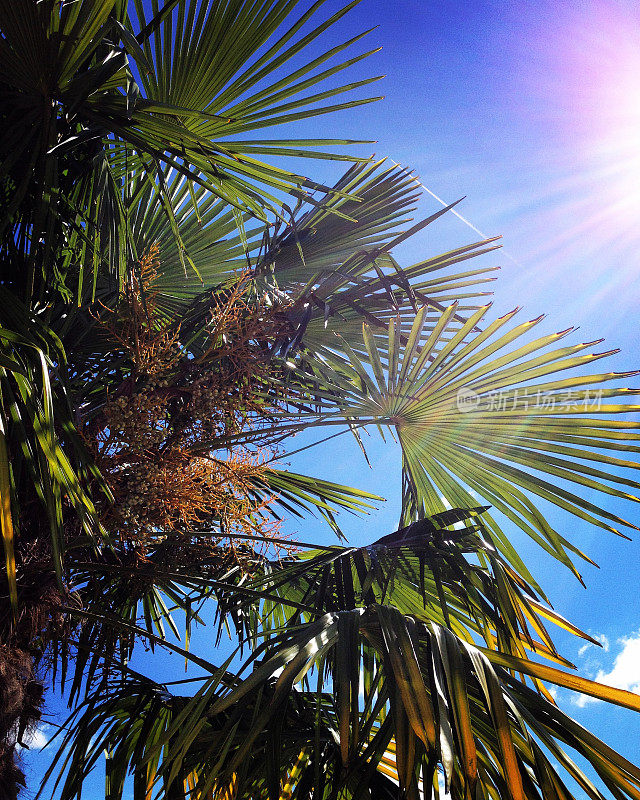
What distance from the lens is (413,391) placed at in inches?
65.6

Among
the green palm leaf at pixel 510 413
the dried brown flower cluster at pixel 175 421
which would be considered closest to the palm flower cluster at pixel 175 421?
the dried brown flower cluster at pixel 175 421

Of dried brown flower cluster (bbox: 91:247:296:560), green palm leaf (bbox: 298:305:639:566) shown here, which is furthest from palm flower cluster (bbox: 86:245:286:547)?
green palm leaf (bbox: 298:305:639:566)

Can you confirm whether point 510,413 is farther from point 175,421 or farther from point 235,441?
point 175,421

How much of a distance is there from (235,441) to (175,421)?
15 centimetres

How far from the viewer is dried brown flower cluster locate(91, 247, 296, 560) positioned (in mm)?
1324

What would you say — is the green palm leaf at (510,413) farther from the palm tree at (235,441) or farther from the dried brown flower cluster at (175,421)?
the dried brown flower cluster at (175,421)

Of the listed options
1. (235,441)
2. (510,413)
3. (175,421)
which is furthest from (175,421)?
(510,413)

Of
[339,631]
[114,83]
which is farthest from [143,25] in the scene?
[339,631]

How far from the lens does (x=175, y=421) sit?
145 centimetres

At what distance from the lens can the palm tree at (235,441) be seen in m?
1.09

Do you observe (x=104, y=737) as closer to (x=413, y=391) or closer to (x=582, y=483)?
(x=413, y=391)

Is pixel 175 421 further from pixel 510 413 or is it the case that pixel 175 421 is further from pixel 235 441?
pixel 510 413

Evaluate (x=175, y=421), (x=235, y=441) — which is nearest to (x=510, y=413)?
(x=235, y=441)

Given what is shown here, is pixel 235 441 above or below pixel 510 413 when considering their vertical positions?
below
